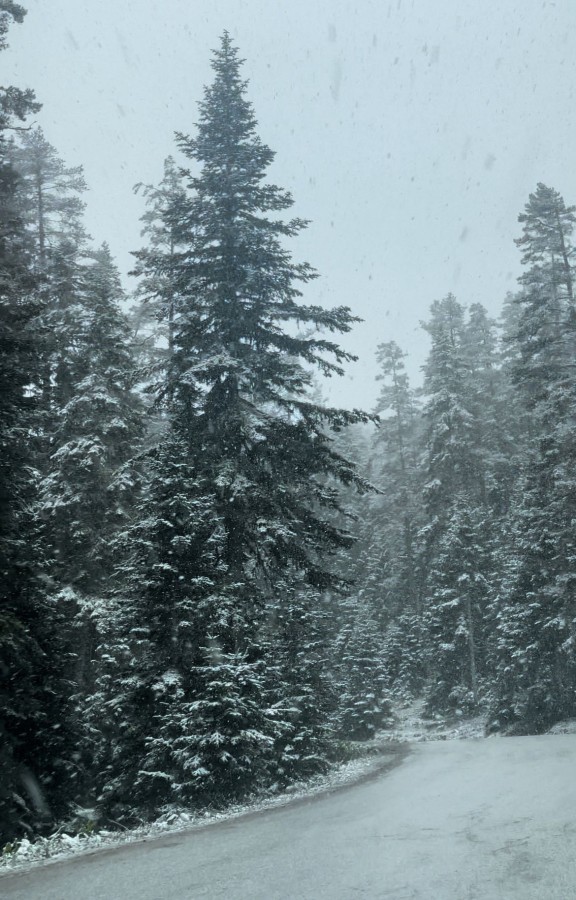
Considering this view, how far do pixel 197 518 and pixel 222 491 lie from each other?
1.64m

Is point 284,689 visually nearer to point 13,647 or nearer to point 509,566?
point 13,647

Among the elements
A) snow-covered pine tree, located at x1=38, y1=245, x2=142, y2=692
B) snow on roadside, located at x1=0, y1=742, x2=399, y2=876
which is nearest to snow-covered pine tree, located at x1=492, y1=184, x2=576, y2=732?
snow on roadside, located at x1=0, y1=742, x2=399, y2=876

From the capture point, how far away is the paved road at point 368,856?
6.03 metres

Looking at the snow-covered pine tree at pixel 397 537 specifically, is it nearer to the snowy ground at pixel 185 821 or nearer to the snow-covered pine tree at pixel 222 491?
the snowy ground at pixel 185 821

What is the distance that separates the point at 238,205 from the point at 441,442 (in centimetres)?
2656

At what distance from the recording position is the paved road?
19.8ft

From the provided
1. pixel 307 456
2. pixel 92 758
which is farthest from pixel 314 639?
pixel 92 758

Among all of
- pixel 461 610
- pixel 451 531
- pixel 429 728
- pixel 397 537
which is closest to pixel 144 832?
pixel 451 531

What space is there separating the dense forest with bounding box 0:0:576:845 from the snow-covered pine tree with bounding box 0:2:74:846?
0.18 feet

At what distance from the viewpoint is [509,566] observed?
31391 millimetres

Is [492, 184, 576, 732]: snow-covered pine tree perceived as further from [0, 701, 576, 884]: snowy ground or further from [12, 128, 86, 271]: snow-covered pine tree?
[12, 128, 86, 271]: snow-covered pine tree

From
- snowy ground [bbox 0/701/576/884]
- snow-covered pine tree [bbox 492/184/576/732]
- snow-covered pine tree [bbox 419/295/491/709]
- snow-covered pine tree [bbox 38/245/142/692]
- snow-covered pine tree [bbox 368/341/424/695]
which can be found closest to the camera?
snowy ground [bbox 0/701/576/884]

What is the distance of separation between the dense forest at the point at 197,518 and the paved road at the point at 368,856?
2.98 m

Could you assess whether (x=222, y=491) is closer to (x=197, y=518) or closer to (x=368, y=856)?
(x=197, y=518)
